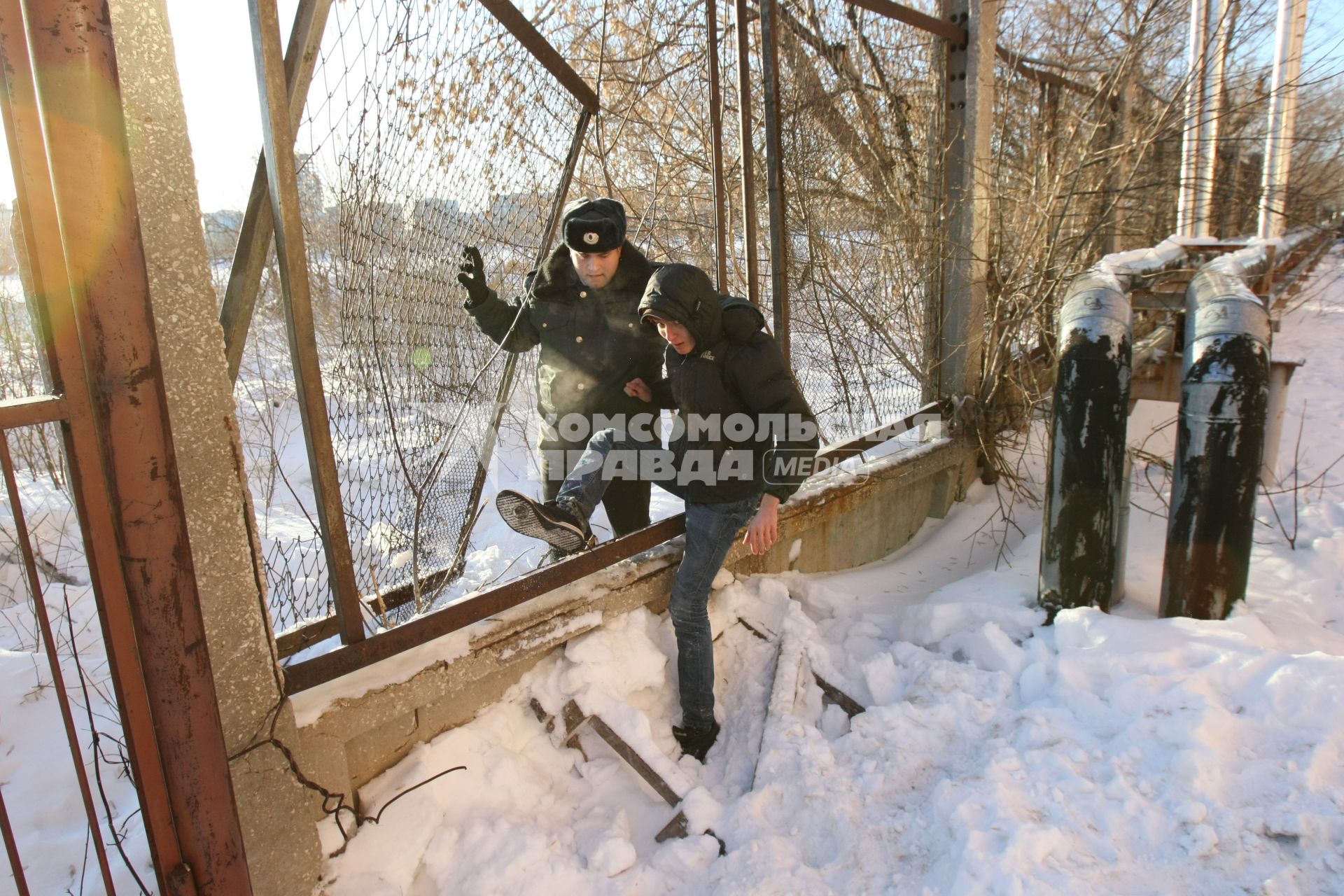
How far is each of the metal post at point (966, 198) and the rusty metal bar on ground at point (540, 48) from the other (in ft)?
8.46

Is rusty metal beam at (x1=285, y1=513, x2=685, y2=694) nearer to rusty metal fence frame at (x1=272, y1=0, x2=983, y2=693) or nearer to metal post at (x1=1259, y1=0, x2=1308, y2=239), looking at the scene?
rusty metal fence frame at (x1=272, y1=0, x2=983, y2=693)

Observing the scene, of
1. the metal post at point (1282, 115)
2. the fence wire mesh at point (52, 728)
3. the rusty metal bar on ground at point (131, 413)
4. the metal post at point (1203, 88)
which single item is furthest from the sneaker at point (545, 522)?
the metal post at point (1282, 115)

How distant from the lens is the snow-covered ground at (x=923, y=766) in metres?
2.19

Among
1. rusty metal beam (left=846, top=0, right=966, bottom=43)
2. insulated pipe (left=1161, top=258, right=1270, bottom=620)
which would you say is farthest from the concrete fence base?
rusty metal beam (left=846, top=0, right=966, bottom=43)

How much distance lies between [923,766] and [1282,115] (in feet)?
29.9

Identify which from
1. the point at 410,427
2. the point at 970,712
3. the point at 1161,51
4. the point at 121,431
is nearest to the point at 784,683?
the point at 970,712

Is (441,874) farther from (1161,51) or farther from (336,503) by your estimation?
(1161,51)

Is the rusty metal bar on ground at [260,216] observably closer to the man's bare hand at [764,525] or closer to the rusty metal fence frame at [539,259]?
the rusty metal fence frame at [539,259]

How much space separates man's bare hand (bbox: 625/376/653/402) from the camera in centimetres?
336

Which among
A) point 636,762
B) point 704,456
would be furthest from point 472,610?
point 704,456

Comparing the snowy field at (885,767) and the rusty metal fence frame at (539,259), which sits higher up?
the rusty metal fence frame at (539,259)

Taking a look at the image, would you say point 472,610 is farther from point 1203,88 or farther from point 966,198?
point 1203,88

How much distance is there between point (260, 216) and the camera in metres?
2.38

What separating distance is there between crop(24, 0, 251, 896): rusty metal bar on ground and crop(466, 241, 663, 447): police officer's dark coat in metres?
1.65
